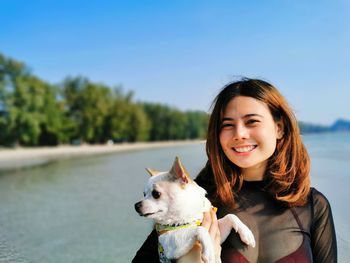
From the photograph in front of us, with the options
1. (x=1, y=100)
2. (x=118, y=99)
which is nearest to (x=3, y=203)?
(x=1, y=100)

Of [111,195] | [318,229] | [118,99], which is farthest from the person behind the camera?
[118,99]

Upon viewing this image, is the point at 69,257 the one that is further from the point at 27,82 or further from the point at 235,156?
the point at 27,82

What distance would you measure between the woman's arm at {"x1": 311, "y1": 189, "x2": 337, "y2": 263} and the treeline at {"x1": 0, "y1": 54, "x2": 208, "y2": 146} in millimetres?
24463

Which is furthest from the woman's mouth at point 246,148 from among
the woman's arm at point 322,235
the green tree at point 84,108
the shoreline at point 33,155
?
the green tree at point 84,108

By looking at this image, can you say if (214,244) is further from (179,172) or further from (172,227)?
(179,172)

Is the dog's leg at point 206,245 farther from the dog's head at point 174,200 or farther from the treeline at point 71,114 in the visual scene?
the treeline at point 71,114

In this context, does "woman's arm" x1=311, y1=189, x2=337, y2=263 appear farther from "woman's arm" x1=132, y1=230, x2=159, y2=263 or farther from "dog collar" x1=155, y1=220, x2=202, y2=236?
"woman's arm" x1=132, y1=230, x2=159, y2=263

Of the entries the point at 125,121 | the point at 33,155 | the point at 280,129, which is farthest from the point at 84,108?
the point at 280,129

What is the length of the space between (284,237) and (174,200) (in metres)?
0.62

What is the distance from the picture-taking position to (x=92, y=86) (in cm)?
6019

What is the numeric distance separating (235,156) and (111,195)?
12.1m

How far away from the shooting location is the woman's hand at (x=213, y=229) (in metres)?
1.91

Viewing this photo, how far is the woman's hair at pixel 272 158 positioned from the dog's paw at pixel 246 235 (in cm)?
22

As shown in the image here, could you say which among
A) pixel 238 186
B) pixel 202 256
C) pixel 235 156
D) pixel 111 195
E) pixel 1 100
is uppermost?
pixel 1 100
